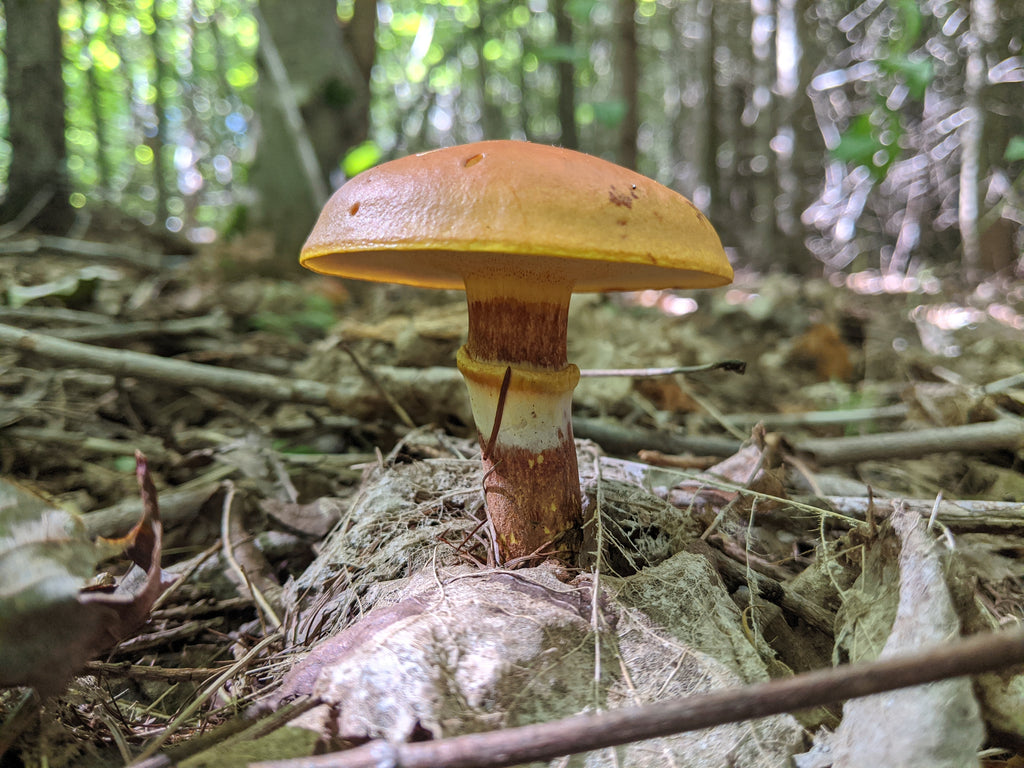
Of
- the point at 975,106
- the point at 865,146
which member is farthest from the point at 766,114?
the point at 865,146

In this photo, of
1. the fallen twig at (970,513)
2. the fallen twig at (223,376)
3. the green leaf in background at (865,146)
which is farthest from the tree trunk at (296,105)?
the fallen twig at (970,513)

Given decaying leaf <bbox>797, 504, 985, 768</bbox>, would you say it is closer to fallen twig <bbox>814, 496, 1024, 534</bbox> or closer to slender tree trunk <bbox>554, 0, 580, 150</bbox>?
fallen twig <bbox>814, 496, 1024, 534</bbox>

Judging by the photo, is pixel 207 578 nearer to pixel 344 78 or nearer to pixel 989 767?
pixel 989 767

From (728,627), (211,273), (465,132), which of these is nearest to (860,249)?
(211,273)

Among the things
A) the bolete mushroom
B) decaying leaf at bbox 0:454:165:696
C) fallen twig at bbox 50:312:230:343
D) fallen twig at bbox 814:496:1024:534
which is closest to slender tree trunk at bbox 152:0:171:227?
fallen twig at bbox 50:312:230:343

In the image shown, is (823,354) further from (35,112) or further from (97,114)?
(97,114)

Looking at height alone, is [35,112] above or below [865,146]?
above
